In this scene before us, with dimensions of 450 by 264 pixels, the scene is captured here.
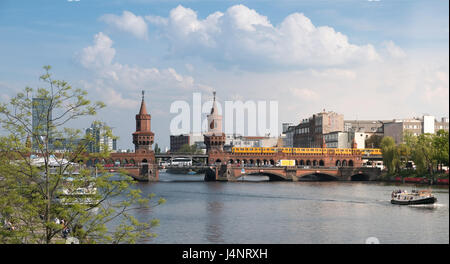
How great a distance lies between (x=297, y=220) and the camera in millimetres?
46281

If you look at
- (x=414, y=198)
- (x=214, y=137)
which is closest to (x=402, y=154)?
(x=214, y=137)

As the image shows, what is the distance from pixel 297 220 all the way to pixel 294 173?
6662 cm

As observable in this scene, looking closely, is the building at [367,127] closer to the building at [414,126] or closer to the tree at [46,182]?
the building at [414,126]

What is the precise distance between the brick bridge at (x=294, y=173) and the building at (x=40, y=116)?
306 ft

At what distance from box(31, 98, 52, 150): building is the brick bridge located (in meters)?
93.4

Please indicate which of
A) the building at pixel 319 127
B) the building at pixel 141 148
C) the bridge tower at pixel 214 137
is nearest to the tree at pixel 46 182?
the building at pixel 141 148

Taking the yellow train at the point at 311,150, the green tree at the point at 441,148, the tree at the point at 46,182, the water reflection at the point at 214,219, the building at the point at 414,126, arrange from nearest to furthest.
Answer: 1. the tree at the point at 46,182
2. the water reflection at the point at 214,219
3. the green tree at the point at 441,148
4. the yellow train at the point at 311,150
5. the building at the point at 414,126

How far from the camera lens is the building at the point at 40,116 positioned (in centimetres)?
1555

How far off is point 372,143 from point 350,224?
101190mm

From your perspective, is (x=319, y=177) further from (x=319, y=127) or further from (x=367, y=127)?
(x=367, y=127)
